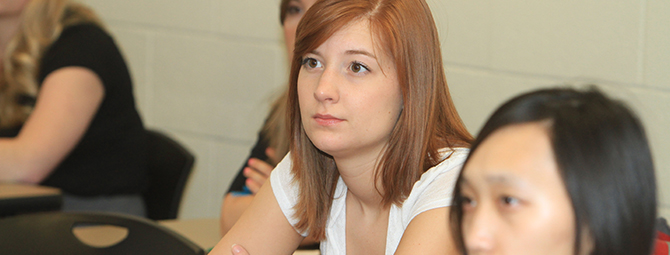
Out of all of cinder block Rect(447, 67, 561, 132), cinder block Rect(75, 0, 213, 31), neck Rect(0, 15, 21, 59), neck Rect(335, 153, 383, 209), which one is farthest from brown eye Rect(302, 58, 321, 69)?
cinder block Rect(75, 0, 213, 31)

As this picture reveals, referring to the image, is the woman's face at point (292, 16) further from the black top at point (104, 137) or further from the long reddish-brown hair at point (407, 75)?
the black top at point (104, 137)

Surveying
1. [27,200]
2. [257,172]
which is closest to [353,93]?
[257,172]

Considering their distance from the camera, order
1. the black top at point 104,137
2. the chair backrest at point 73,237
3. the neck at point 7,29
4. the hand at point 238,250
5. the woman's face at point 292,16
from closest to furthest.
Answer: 1. the hand at point 238,250
2. the chair backrest at point 73,237
3. the woman's face at point 292,16
4. the black top at point 104,137
5. the neck at point 7,29

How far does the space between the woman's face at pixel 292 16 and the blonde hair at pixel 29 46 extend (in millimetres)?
877

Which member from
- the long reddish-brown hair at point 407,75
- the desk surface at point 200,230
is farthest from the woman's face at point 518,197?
the desk surface at point 200,230

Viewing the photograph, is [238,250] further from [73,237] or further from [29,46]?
[29,46]

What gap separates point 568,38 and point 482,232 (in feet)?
4.42

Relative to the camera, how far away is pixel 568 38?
5.95 ft

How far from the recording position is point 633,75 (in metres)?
1.73

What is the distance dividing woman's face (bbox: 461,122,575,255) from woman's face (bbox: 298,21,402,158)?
1.44 ft

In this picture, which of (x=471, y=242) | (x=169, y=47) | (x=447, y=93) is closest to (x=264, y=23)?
(x=169, y=47)

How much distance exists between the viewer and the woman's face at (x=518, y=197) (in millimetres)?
571

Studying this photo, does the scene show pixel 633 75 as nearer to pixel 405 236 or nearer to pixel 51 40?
pixel 405 236

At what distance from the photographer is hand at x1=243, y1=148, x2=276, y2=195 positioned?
5.66 feet
